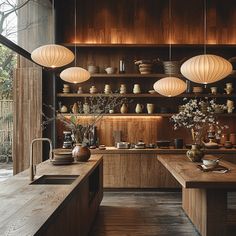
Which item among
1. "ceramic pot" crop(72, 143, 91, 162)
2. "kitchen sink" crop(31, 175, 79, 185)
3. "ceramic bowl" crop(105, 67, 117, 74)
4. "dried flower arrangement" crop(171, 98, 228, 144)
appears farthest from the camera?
"ceramic bowl" crop(105, 67, 117, 74)

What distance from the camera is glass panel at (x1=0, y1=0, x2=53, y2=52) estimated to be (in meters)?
4.66

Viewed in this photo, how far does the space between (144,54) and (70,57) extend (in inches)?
112

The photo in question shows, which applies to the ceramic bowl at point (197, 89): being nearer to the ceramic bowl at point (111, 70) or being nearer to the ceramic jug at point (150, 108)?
the ceramic jug at point (150, 108)

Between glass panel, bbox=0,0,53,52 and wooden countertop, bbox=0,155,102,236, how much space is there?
2.33 meters

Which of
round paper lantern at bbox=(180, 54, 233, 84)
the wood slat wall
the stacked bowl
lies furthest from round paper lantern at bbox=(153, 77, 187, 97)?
the stacked bowl

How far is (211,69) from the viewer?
13.2 ft

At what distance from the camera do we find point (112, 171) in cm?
627

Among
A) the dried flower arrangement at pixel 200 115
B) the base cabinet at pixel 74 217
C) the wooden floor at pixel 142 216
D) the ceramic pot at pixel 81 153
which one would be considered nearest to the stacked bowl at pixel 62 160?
the ceramic pot at pixel 81 153

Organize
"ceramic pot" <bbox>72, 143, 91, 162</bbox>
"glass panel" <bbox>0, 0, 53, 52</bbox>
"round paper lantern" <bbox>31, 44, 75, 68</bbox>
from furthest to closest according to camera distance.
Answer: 1. "glass panel" <bbox>0, 0, 53, 52</bbox>
2. "ceramic pot" <bbox>72, 143, 91, 162</bbox>
3. "round paper lantern" <bbox>31, 44, 75, 68</bbox>

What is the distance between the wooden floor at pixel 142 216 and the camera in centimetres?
406

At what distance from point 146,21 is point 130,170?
9.48ft

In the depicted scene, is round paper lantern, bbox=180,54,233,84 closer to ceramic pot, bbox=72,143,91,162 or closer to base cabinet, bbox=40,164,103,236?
ceramic pot, bbox=72,143,91,162

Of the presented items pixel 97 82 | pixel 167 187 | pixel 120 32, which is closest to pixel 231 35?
pixel 120 32

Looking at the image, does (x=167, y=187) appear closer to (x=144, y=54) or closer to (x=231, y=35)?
(x=144, y=54)
